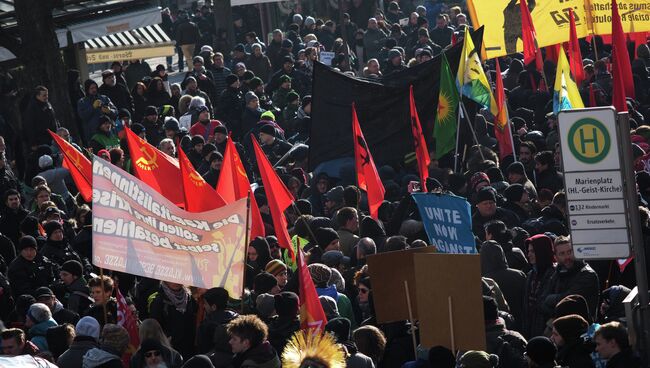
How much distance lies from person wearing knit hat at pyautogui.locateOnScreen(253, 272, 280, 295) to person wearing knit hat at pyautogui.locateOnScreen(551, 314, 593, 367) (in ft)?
8.70

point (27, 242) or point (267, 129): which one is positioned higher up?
point (267, 129)

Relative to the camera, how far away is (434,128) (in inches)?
597

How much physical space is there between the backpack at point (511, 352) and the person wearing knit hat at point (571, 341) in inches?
10.4

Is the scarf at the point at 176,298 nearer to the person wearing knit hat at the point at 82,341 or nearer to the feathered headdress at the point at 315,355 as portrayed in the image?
the person wearing knit hat at the point at 82,341

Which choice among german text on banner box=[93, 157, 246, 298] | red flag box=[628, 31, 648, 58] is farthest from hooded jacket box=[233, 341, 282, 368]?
red flag box=[628, 31, 648, 58]

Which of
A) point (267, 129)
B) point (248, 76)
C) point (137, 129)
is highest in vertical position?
point (248, 76)

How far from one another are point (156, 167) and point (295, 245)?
1599 mm

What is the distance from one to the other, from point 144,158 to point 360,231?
2.03 metres

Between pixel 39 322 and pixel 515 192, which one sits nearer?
pixel 39 322

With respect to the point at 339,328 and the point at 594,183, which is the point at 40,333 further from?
the point at 594,183

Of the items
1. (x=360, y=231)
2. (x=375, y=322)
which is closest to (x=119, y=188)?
(x=375, y=322)

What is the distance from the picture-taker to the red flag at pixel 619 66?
14.1 meters

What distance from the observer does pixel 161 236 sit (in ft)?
32.9

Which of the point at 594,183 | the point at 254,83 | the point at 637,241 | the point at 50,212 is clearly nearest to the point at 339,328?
the point at 594,183
